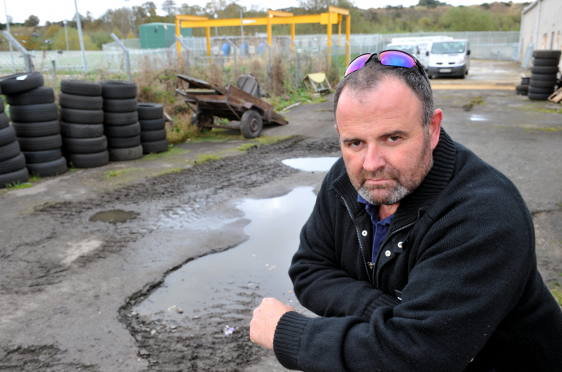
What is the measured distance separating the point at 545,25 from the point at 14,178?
34.2 metres

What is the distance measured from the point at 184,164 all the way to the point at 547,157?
6.87m

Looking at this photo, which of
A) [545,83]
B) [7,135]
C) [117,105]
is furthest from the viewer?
[545,83]

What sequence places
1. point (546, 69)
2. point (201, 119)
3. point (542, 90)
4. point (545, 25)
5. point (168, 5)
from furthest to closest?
point (168, 5) → point (545, 25) → point (542, 90) → point (546, 69) → point (201, 119)

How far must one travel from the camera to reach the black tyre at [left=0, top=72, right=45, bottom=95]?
750 centimetres

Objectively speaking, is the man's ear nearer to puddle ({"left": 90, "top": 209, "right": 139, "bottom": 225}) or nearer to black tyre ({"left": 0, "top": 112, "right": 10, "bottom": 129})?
puddle ({"left": 90, "top": 209, "right": 139, "bottom": 225})

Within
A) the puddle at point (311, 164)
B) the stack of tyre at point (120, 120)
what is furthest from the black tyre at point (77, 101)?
the puddle at point (311, 164)

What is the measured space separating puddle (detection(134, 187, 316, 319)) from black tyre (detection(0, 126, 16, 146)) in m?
4.24

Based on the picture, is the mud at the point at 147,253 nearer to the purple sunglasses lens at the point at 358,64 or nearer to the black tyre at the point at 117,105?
the black tyre at the point at 117,105

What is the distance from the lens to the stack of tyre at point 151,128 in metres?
9.46

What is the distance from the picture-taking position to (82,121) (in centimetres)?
833

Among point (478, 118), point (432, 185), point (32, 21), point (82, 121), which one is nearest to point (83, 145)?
point (82, 121)

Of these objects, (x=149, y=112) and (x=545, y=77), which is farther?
(x=545, y=77)

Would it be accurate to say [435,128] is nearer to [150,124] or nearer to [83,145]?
[83,145]

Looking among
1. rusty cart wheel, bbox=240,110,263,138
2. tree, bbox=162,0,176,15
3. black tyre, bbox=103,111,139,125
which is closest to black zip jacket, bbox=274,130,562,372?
black tyre, bbox=103,111,139,125
